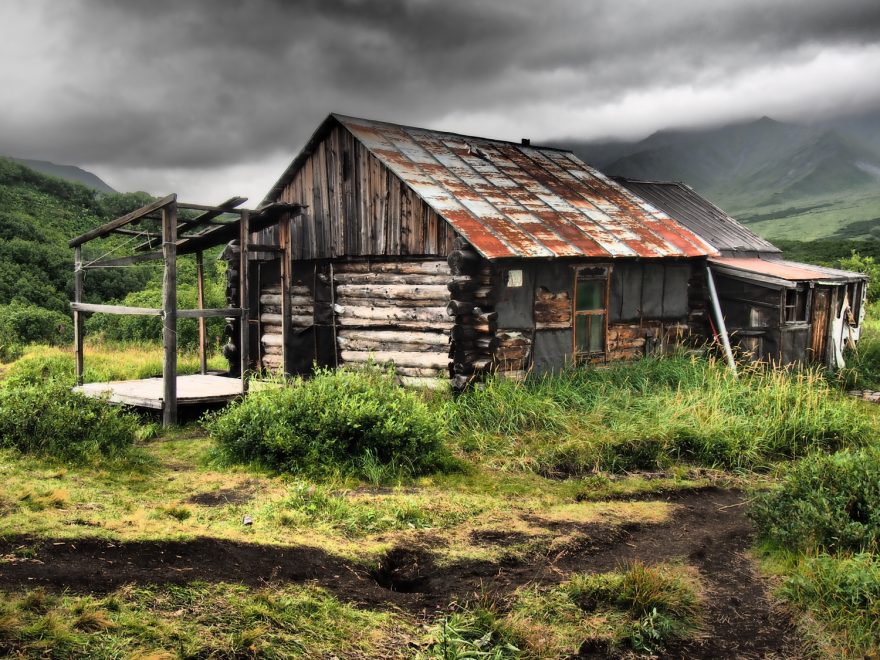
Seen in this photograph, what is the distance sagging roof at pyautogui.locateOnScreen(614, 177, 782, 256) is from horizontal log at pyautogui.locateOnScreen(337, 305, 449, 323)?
9.42m

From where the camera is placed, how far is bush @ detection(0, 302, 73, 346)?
20016 millimetres

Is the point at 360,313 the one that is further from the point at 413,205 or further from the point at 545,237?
the point at 545,237

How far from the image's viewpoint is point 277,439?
819cm

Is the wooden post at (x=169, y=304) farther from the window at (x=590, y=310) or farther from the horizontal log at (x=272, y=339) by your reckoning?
the window at (x=590, y=310)

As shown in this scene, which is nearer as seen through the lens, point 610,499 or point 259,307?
point 610,499

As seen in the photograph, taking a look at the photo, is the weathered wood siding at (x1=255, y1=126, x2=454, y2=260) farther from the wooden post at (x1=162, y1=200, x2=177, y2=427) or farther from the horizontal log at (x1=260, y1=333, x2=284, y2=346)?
the wooden post at (x1=162, y1=200, x2=177, y2=427)

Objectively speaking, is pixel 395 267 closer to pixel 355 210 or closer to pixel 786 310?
pixel 355 210

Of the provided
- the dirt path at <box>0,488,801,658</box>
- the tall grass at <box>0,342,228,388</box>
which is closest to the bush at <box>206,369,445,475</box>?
the dirt path at <box>0,488,801,658</box>

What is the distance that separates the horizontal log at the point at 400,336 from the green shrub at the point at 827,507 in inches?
242

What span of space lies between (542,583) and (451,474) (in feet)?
10.2

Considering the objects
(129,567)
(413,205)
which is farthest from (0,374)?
(129,567)

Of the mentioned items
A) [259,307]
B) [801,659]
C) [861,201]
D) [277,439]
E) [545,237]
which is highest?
[861,201]

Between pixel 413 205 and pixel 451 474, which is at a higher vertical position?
pixel 413 205

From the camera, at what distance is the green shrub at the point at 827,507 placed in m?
5.82
